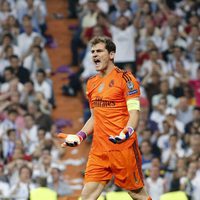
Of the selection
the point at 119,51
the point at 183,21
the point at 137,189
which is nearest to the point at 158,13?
the point at 183,21

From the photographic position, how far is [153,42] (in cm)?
1870

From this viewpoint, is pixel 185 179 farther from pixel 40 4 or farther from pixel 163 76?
pixel 40 4

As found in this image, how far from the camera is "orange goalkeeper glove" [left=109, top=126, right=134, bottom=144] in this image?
367 inches

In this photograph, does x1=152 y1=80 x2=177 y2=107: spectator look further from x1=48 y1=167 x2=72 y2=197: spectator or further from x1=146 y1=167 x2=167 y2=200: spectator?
x1=48 y1=167 x2=72 y2=197: spectator

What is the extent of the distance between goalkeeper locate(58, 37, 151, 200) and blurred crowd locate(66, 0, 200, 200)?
4.36 m

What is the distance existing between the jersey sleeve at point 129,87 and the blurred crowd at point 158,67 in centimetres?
463

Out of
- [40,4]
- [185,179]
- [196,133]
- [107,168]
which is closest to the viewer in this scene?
[107,168]

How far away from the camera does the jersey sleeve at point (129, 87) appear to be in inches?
392

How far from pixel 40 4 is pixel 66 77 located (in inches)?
68.9

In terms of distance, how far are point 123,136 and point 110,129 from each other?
2.20 feet

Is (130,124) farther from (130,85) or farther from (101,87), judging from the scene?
(101,87)

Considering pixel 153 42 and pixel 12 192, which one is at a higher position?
pixel 153 42

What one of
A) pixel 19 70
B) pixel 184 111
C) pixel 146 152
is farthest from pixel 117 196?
pixel 19 70

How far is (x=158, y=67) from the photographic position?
18.0m
